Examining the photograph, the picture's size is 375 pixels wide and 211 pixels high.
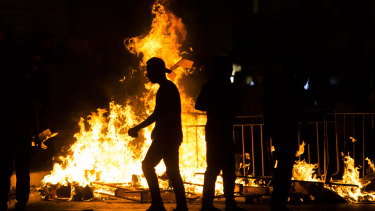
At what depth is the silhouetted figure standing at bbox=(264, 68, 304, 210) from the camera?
23.0ft

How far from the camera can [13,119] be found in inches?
287

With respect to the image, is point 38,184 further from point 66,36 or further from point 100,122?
point 66,36

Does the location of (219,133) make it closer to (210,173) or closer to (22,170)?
(210,173)

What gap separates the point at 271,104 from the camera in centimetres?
713

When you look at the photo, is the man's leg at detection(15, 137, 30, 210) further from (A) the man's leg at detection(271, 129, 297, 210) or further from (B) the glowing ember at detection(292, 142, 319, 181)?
(B) the glowing ember at detection(292, 142, 319, 181)

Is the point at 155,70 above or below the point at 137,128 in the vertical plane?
above

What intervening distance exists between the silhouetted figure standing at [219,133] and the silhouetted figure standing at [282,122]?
1.71 ft

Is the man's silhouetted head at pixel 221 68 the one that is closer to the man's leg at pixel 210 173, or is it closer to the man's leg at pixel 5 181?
the man's leg at pixel 210 173

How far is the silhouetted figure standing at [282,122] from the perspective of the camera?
7.02m

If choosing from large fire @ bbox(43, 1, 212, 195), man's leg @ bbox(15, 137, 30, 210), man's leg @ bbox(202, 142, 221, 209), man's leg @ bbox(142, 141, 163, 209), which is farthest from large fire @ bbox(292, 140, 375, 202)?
man's leg @ bbox(15, 137, 30, 210)

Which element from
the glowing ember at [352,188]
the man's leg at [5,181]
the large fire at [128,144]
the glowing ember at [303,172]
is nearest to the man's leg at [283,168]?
the glowing ember at [352,188]

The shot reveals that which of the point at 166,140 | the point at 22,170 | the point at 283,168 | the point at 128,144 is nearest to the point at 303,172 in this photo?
the point at 283,168

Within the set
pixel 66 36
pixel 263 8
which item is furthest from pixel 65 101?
pixel 263 8

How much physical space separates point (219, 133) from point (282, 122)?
2.69ft
